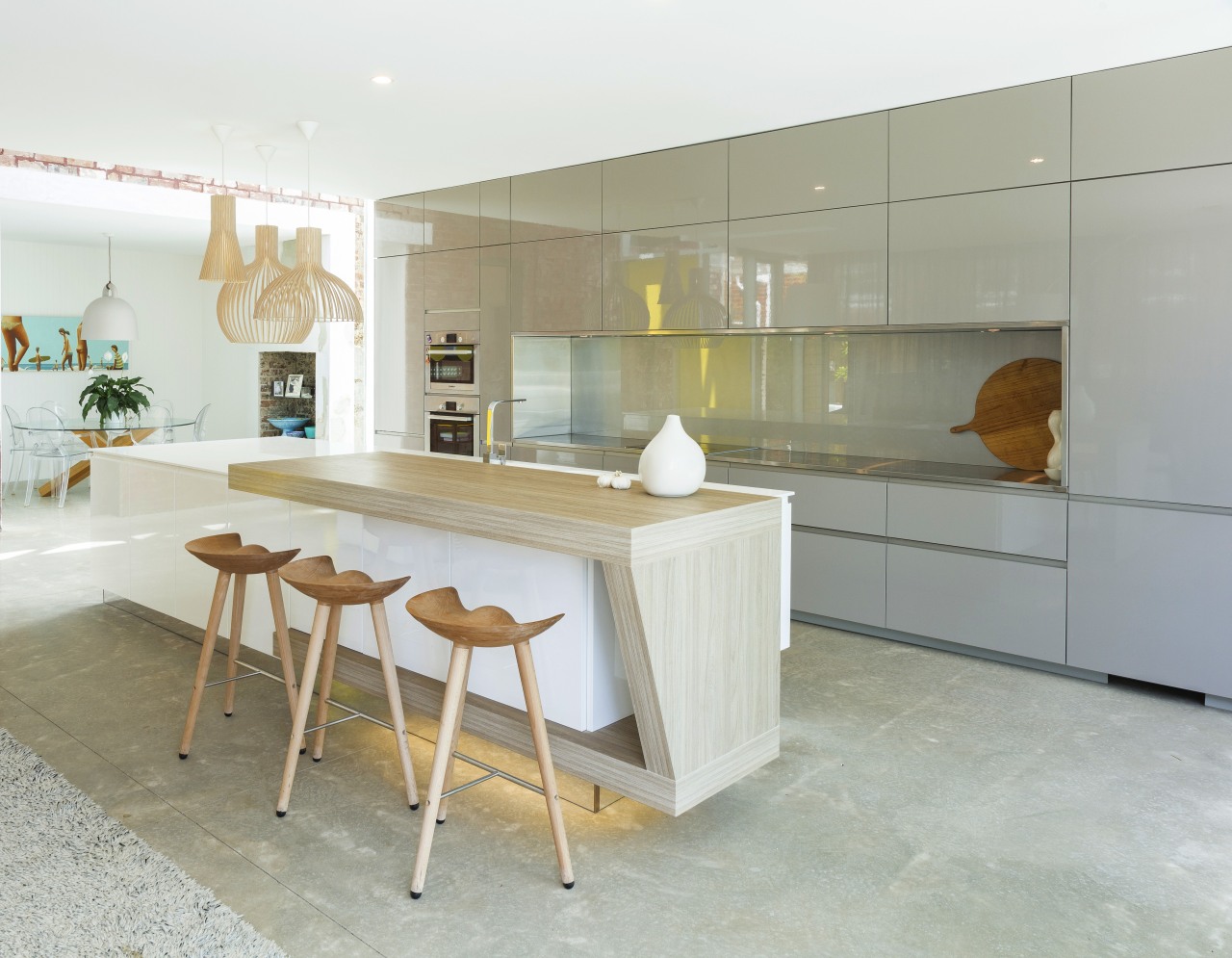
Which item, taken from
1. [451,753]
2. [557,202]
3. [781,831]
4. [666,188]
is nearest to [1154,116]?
[666,188]

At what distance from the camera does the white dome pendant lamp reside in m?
8.74

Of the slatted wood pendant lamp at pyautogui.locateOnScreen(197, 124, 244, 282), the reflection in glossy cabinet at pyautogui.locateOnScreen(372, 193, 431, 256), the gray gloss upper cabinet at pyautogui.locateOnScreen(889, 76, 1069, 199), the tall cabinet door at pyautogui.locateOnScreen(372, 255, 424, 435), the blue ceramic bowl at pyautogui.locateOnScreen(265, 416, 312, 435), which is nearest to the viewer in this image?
the gray gloss upper cabinet at pyautogui.locateOnScreen(889, 76, 1069, 199)

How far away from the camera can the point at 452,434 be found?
6746 millimetres

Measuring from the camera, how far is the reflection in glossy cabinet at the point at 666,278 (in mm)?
5152

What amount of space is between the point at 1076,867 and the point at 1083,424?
1995mm

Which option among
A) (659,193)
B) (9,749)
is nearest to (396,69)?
(659,193)

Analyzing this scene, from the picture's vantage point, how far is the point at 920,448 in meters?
4.98

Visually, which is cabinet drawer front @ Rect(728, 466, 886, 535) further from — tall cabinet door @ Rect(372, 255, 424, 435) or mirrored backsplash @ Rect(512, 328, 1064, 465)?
tall cabinet door @ Rect(372, 255, 424, 435)

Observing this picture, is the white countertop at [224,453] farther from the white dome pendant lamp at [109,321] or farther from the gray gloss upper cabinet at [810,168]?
the white dome pendant lamp at [109,321]

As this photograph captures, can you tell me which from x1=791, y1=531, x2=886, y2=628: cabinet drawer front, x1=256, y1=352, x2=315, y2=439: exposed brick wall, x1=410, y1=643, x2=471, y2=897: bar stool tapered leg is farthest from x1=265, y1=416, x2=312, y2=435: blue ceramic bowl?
x1=410, y1=643, x2=471, y2=897: bar stool tapered leg

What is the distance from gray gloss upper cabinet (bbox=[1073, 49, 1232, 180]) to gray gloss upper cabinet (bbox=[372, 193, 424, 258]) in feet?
14.5

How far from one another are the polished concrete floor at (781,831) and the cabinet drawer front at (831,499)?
2.76 feet

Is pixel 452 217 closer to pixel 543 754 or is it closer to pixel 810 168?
pixel 810 168

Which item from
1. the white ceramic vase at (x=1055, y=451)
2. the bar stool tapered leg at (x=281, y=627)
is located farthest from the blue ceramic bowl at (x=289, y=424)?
the white ceramic vase at (x=1055, y=451)
